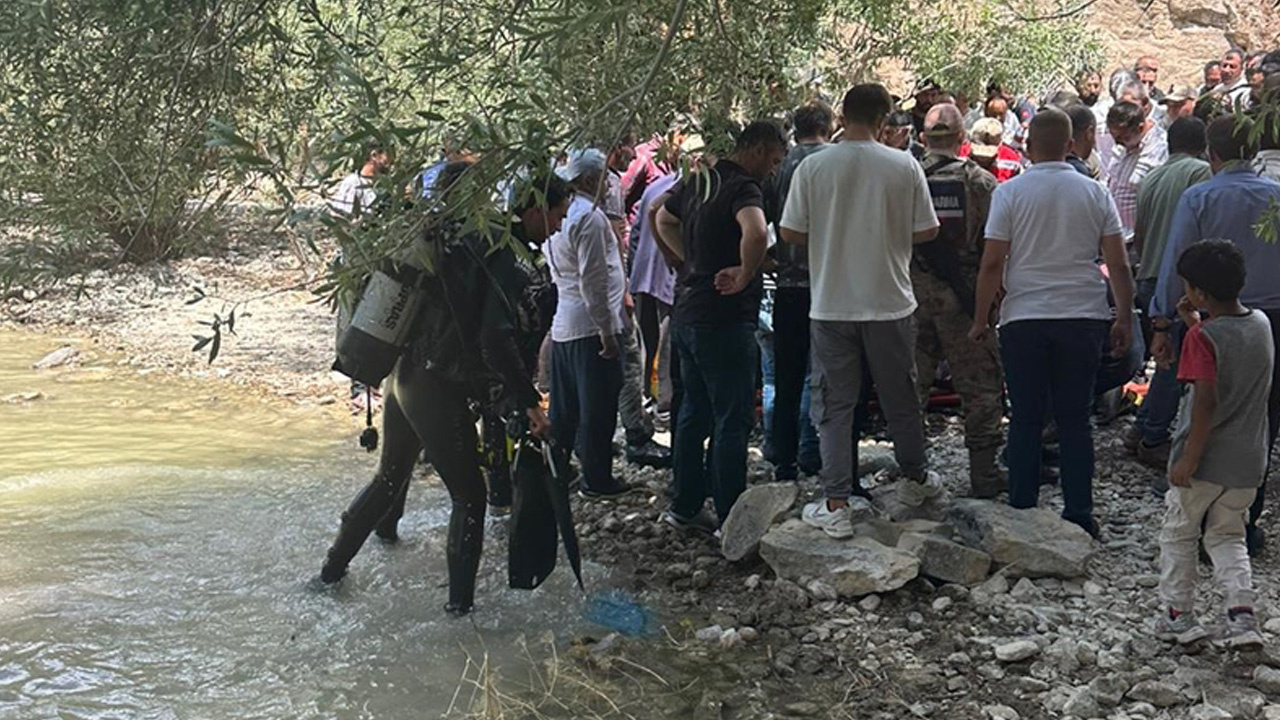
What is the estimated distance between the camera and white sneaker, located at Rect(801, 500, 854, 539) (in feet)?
18.6

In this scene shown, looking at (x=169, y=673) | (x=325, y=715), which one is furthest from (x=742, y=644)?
(x=169, y=673)

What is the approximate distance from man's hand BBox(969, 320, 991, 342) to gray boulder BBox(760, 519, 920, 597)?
3.63 feet

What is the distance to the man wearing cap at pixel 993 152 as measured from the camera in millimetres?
7137

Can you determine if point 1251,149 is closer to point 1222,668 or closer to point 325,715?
point 1222,668

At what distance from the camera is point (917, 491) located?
5996 millimetres

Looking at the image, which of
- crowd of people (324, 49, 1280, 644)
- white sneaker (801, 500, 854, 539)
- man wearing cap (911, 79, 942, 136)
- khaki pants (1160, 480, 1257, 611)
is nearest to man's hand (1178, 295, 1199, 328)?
crowd of people (324, 49, 1280, 644)

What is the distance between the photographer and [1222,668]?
447 centimetres

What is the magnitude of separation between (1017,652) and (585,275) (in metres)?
2.81

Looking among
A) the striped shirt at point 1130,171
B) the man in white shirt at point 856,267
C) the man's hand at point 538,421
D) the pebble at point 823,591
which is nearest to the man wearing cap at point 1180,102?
the striped shirt at point 1130,171

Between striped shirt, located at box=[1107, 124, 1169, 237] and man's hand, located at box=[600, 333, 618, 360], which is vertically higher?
striped shirt, located at box=[1107, 124, 1169, 237]

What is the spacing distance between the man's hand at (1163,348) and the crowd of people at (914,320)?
1 cm

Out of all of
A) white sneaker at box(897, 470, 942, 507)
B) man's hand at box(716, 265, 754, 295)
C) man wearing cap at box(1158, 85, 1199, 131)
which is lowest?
white sneaker at box(897, 470, 942, 507)

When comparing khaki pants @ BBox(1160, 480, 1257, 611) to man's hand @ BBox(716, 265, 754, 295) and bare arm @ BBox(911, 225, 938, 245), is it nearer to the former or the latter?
bare arm @ BBox(911, 225, 938, 245)

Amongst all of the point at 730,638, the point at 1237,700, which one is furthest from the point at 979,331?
the point at 1237,700
